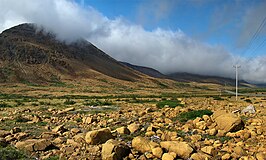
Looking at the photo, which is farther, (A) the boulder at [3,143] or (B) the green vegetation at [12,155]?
(A) the boulder at [3,143]

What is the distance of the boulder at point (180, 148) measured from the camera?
999cm

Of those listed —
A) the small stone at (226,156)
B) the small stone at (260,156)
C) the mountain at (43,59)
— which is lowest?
the small stone at (226,156)

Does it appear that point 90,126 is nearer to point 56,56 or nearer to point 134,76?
point 56,56

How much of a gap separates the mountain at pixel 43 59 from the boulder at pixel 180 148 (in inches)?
4223

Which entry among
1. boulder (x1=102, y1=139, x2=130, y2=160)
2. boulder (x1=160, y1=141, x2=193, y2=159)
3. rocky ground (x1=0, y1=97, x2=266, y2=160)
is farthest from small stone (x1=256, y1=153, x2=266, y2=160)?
boulder (x1=102, y1=139, x2=130, y2=160)

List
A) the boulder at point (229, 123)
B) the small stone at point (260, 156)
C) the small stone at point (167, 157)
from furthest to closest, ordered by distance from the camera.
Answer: the boulder at point (229, 123)
the small stone at point (167, 157)
the small stone at point (260, 156)

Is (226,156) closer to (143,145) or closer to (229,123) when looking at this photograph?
(143,145)

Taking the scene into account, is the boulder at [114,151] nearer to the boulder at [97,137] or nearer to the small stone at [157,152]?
the small stone at [157,152]

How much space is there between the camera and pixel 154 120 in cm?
1714

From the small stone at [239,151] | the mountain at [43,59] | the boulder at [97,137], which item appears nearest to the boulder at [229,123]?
the small stone at [239,151]

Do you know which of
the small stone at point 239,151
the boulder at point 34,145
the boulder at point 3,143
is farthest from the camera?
the boulder at point 3,143

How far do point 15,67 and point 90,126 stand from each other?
11676 centimetres

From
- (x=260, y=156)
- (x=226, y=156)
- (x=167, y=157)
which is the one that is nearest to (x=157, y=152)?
(x=167, y=157)

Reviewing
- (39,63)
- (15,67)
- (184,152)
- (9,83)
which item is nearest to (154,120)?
(184,152)
